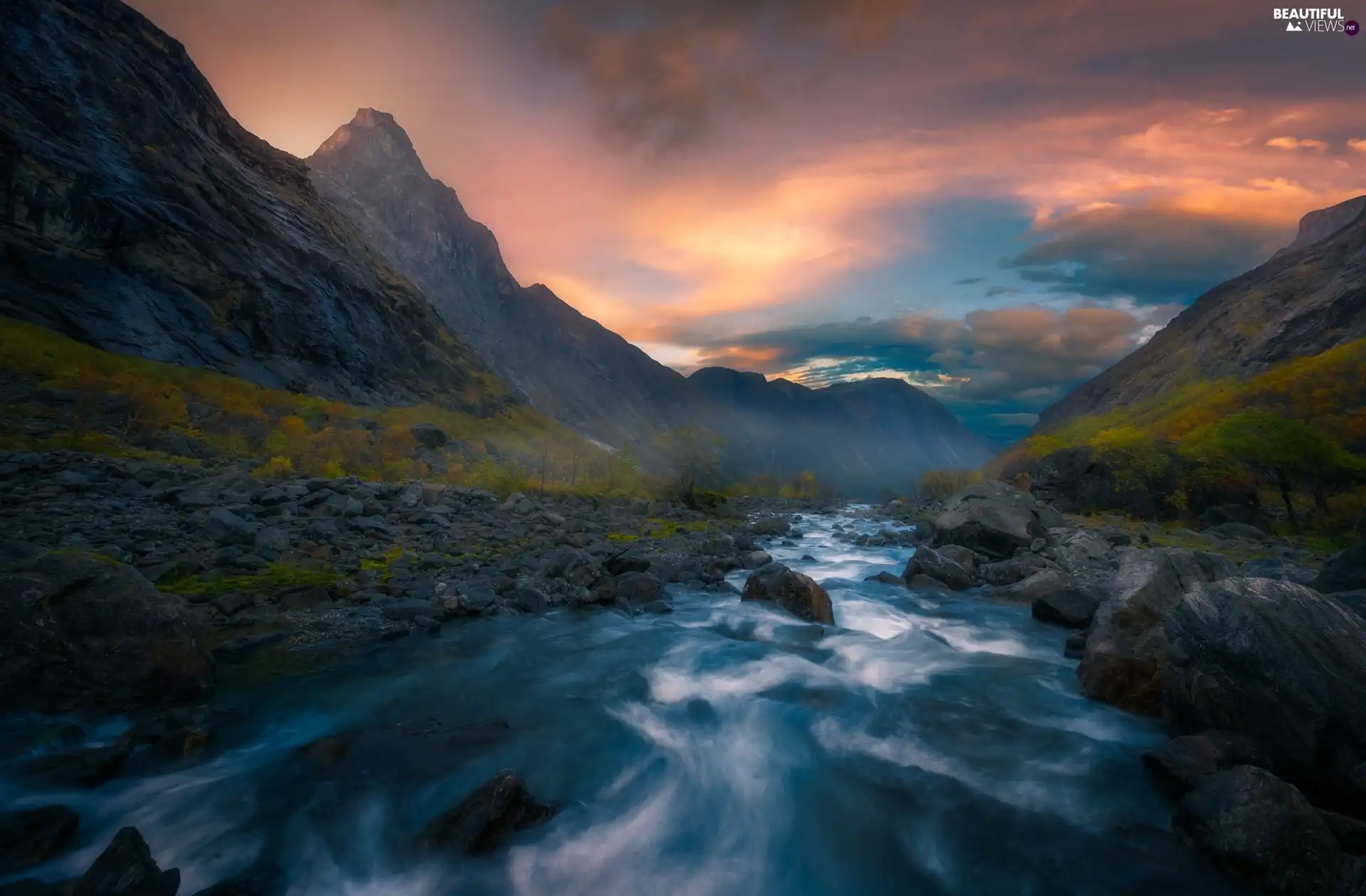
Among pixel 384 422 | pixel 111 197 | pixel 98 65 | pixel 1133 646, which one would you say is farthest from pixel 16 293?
pixel 1133 646

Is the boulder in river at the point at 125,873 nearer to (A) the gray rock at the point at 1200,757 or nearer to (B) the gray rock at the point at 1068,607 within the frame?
(A) the gray rock at the point at 1200,757

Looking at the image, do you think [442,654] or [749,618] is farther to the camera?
[749,618]

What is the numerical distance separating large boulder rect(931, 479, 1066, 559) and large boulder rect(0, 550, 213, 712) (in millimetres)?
28560

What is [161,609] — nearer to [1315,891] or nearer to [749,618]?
[749,618]

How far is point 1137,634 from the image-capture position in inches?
427

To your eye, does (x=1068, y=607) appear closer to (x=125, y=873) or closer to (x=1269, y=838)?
(x=1269, y=838)

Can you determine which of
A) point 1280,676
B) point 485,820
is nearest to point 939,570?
point 1280,676

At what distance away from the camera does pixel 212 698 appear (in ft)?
33.0

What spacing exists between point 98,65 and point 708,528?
104406 millimetres

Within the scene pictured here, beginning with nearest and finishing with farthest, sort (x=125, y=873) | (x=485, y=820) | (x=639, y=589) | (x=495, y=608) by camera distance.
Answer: (x=125, y=873), (x=485, y=820), (x=495, y=608), (x=639, y=589)

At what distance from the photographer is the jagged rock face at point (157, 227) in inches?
2194

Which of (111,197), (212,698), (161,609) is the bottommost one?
(212,698)

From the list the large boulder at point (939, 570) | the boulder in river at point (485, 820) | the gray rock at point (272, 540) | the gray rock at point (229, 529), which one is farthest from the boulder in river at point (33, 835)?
the large boulder at point (939, 570)

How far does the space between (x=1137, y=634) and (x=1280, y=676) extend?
3442mm
